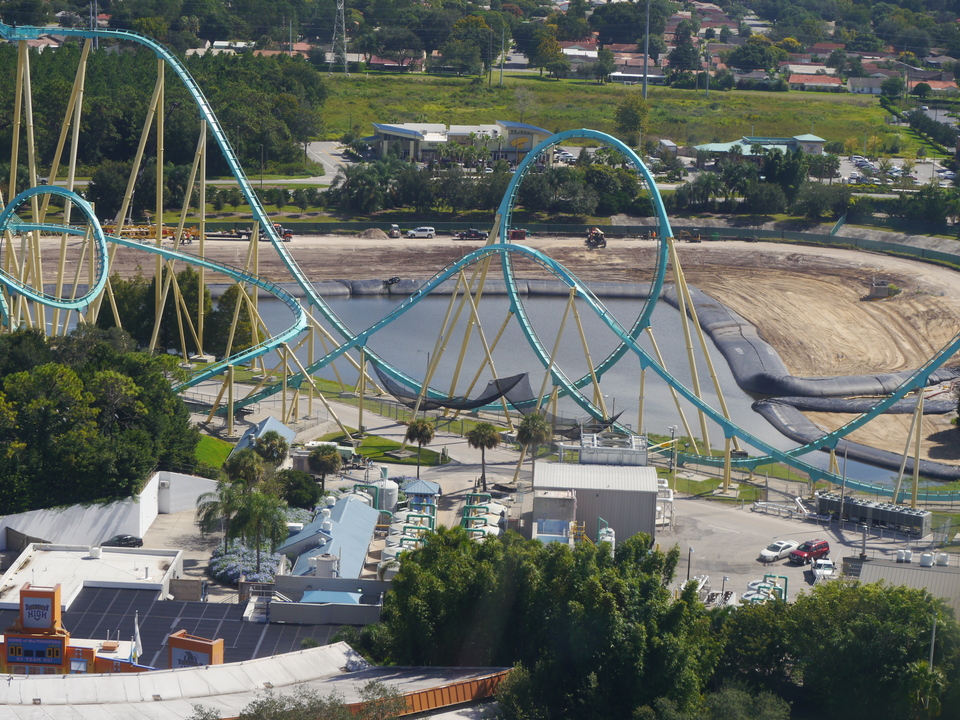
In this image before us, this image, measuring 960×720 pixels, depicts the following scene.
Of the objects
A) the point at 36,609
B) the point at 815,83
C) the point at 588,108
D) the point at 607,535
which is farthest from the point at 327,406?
the point at 815,83

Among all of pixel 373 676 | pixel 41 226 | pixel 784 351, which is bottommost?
pixel 784 351

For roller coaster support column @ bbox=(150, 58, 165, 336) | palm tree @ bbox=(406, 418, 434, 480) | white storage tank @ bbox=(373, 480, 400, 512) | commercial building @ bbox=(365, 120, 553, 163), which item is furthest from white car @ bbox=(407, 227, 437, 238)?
white storage tank @ bbox=(373, 480, 400, 512)

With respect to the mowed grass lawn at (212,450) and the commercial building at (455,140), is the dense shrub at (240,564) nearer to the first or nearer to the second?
the mowed grass lawn at (212,450)

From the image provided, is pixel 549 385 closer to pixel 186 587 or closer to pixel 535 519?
pixel 535 519

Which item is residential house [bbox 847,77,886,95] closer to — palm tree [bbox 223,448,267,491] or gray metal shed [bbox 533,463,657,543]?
gray metal shed [bbox 533,463,657,543]

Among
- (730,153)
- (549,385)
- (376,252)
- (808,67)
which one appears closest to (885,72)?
(808,67)

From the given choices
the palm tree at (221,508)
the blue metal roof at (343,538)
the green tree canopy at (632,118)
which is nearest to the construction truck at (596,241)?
the green tree canopy at (632,118)

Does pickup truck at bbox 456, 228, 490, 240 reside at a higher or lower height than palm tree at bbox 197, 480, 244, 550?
lower
